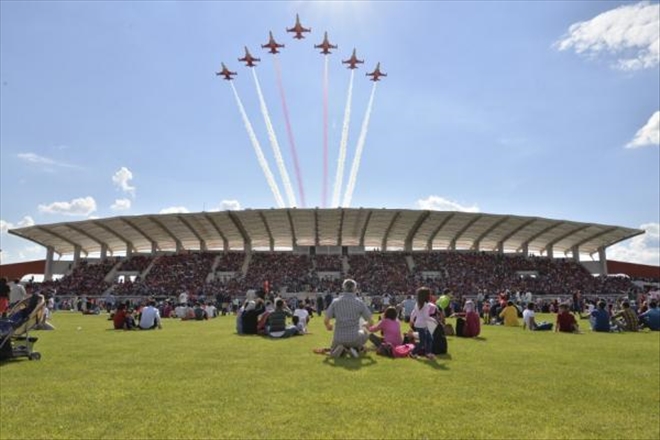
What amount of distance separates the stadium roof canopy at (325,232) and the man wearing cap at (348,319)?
40.6 m

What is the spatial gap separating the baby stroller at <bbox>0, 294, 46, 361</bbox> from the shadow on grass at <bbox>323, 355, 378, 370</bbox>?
5.69m

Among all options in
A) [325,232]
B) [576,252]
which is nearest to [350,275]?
[325,232]

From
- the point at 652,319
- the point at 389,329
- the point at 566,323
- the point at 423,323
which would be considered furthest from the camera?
the point at 652,319

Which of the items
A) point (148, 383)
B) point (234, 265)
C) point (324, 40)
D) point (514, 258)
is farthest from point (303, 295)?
point (148, 383)

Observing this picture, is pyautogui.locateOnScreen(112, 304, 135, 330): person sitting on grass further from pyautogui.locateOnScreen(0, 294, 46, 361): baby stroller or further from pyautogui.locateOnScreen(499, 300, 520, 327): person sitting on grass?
pyautogui.locateOnScreen(499, 300, 520, 327): person sitting on grass

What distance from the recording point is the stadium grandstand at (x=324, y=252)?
170 ft

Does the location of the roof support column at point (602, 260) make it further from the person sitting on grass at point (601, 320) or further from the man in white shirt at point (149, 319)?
the man in white shirt at point (149, 319)

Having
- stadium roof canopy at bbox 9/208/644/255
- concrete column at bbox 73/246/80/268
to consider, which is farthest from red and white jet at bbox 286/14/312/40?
concrete column at bbox 73/246/80/268

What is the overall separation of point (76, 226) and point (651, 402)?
58415 mm

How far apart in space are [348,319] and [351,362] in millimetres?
926

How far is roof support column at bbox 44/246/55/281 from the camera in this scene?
61344 mm

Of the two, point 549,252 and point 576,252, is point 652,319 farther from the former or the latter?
point 576,252

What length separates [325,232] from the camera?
5862cm

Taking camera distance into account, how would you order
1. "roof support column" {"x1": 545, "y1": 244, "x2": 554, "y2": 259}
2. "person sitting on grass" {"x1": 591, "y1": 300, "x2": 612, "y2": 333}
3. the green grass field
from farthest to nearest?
Answer: 1. "roof support column" {"x1": 545, "y1": 244, "x2": 554, "y2": 259}
2. "person sitting on grass" {"x1": 591, "y1": 300, "x2": 612, "y2": 333}
3. the green grass field
